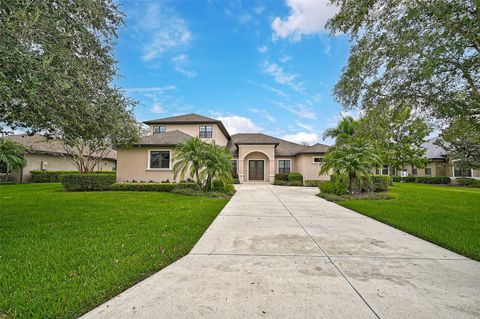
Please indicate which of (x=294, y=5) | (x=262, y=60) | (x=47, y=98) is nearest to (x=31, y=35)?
(x=47, y=98)

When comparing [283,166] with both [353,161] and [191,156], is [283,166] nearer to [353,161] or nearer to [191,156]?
[353,161]

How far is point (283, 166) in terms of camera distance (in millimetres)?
26562

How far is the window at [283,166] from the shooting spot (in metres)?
26.5

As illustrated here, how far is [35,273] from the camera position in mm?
3250

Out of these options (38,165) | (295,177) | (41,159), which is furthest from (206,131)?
(38,165)

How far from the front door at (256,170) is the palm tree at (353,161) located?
1347cm

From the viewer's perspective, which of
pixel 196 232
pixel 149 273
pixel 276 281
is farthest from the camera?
pixel 196 232

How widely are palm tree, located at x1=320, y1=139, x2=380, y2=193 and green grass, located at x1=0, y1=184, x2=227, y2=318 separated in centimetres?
821

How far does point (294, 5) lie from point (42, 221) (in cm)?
1190

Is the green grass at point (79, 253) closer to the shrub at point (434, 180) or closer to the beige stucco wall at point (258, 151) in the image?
the beige stucco wall at point (258, 151)

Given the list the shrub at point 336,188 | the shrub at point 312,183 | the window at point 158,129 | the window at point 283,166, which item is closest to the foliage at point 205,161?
the shrub at point 336,188

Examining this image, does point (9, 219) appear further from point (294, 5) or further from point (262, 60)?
point (262, 60)

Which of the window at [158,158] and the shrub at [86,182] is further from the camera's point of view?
the window at [158,158]

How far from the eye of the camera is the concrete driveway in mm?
2472
